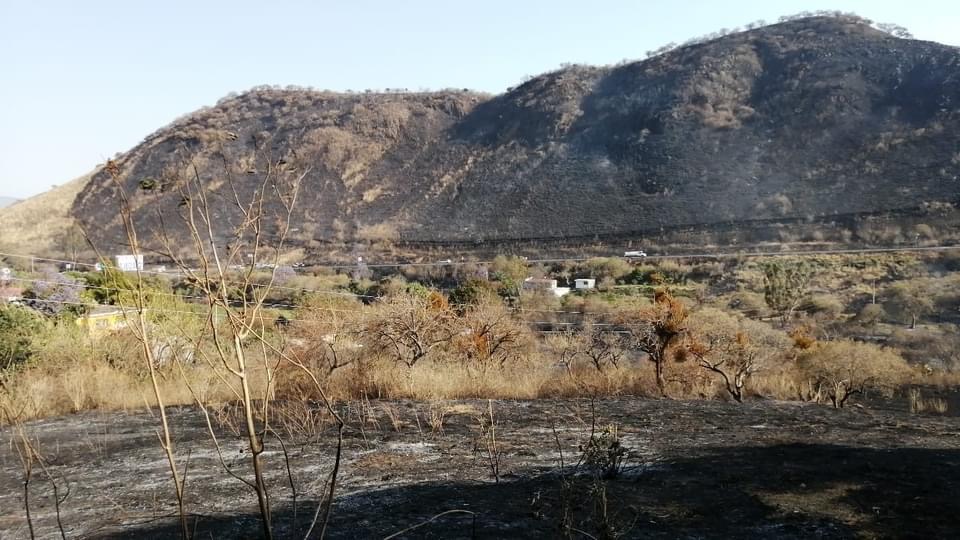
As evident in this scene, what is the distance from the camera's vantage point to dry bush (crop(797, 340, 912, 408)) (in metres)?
11.5

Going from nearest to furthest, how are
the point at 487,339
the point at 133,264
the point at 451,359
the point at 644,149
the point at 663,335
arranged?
the point at 663,335, the point at 451,359, the point at 487,339, the point at 133,264, the point at 644,149

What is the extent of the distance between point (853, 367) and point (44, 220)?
196 feet

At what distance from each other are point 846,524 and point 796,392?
301 inches

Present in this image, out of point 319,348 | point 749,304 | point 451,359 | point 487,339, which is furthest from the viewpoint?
point 749,304

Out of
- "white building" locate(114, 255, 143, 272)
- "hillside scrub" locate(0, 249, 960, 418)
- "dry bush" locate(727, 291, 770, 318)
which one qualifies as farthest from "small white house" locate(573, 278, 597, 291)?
"white building" locate(114, 255, 143, 272)

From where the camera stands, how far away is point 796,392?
35.8 ft

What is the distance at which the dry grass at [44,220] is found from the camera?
44.2 m

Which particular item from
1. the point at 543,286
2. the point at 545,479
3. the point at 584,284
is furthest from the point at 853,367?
the point at 584,284

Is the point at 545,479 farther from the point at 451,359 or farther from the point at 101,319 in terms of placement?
the point at 101,319

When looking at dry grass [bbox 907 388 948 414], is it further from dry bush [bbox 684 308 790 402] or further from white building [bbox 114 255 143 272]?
white building [bbox 114 255 143 272]

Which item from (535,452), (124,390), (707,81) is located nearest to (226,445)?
(535,452)

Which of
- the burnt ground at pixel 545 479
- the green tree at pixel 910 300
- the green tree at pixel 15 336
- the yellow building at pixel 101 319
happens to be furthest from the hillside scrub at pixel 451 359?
the green tree at pixel 910 300

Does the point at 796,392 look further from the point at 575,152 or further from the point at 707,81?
the point at 707,81

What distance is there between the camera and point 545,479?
16.9ft
